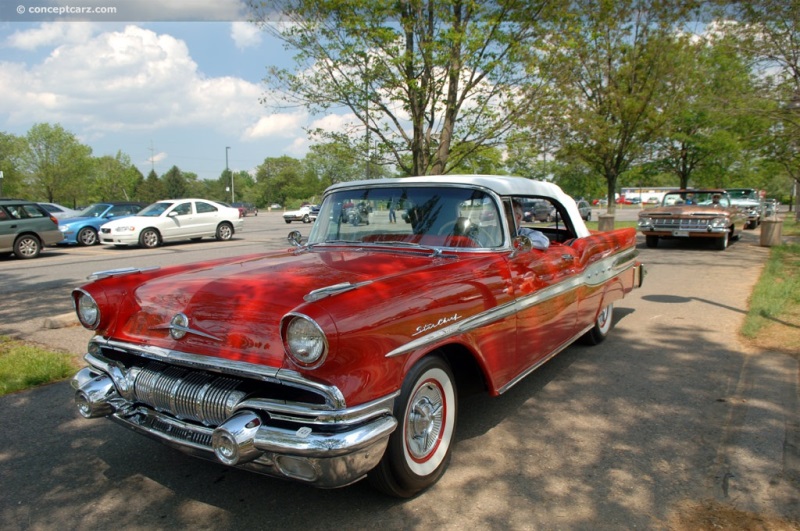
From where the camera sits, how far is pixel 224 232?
64.8 ft

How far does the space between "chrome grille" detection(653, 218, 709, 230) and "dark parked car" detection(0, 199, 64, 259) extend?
16.6 meters

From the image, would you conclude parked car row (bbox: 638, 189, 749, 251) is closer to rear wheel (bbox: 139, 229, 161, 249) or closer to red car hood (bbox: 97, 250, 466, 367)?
red car hood (bbox: 97, 250, 466, 367)

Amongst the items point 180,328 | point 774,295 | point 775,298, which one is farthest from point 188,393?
point 774,295

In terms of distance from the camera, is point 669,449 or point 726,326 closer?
point 669,449

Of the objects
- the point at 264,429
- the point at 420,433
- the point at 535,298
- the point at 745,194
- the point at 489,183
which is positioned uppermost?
the point at 745,194

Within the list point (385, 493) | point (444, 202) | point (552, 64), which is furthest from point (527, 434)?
point (552, 64)

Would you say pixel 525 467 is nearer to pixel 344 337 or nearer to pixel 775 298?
pixel 344 337

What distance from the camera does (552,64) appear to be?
38.4 feet

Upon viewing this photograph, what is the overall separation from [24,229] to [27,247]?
19.0 inches

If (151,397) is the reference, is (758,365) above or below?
below

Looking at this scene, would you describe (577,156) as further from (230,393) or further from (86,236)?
(230,393)

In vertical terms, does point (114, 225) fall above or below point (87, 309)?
above

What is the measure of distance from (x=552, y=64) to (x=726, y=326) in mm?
7164

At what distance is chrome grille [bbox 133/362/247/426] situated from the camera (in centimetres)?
260
